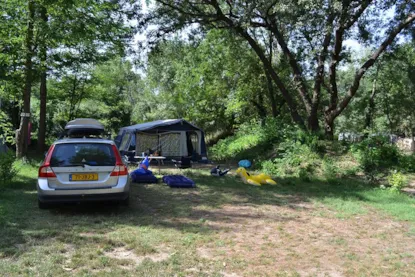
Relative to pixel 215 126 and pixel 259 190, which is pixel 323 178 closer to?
pixel 259 190

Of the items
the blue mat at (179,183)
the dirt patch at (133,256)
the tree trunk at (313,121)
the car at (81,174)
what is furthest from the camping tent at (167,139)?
the dirt patch at (133,256)

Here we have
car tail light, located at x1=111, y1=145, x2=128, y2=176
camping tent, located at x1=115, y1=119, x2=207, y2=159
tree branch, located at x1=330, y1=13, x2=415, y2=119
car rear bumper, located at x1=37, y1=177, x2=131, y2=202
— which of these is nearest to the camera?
car rear bumper, located at x1=37, y1=177, x2=131, y2=202

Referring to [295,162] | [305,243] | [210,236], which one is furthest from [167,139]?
[305,243]

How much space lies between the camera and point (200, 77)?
28484 millimetres

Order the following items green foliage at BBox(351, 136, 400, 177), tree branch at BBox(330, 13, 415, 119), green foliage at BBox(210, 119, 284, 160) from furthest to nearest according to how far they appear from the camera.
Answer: green foliage at BBox(210, 119, 284, 160)
tree branch at BBox(330, 13, 415, 119)
green foliage at BBox(351, 136, 400, 177)

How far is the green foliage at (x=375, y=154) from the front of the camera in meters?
11.9

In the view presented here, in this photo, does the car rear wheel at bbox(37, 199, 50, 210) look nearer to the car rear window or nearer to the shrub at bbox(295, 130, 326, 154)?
the car rear window

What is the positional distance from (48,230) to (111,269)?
1.87 m

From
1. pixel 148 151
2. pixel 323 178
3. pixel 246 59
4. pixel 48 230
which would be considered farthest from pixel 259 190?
pixel 246 59

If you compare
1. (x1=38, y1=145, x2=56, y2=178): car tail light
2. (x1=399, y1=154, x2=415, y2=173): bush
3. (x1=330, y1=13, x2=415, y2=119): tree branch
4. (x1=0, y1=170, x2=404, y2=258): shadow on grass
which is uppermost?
(x1=330, y1=13, x2=415, y2=119): tree branch

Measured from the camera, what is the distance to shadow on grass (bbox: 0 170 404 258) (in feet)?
17.2

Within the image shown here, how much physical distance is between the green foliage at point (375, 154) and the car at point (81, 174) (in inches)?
334

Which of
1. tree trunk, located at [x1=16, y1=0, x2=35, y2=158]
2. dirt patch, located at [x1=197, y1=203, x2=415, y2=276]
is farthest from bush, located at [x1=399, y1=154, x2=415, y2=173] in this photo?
tree trunk, located at [x1=16, y1=0, x2=35, y2=158]

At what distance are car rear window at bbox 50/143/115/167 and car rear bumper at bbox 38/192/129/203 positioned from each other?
1.77 feet
